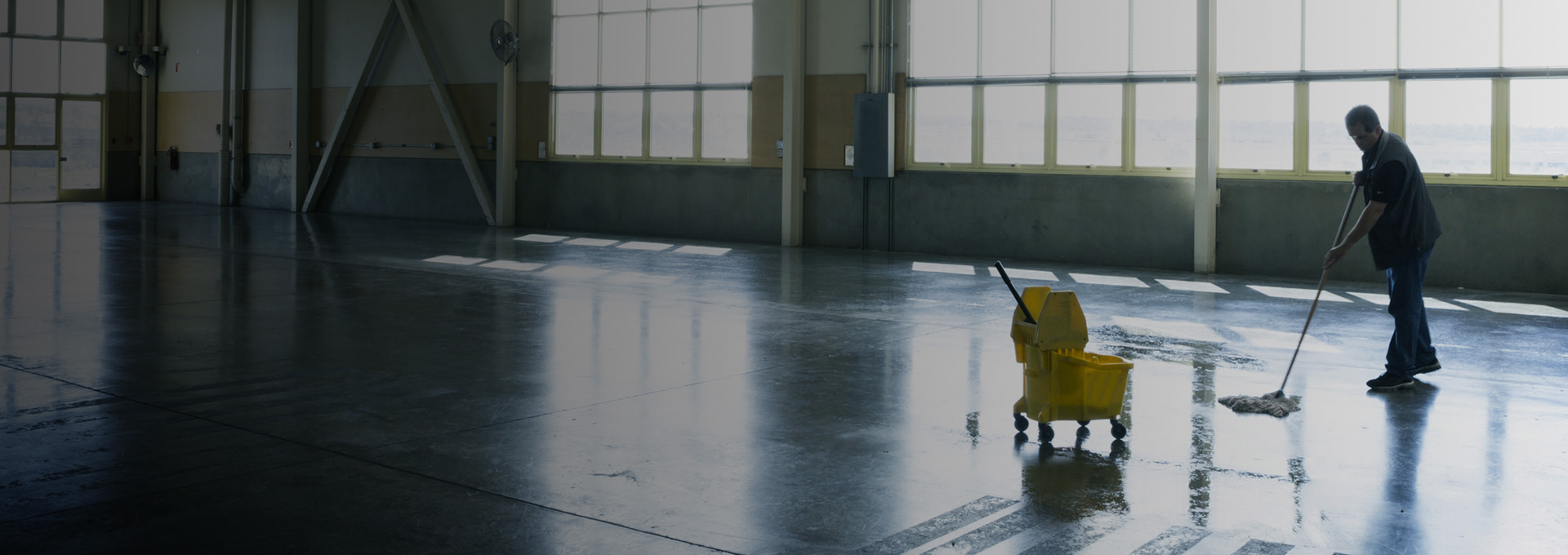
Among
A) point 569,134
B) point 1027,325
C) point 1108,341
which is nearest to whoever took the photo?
point 1027,325

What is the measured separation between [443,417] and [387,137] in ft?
54.3

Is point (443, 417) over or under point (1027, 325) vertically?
under

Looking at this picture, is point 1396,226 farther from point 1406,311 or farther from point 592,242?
point 592,242

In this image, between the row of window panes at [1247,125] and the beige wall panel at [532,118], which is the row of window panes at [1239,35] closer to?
the row of window panes at [1247,125]

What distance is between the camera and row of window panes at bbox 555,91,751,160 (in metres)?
16.7

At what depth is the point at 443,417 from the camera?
551 cm

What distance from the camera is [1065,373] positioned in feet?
16.6

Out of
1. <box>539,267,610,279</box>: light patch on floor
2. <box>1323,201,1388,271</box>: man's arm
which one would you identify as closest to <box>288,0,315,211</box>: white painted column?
<box>539,267,610,279</box>: light patch on floor

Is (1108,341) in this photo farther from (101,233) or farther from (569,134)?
(101,233)

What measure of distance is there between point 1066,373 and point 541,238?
12.5m

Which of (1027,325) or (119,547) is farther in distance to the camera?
(1027,325)

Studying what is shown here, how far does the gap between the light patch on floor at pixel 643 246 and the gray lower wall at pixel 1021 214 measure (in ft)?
4.07

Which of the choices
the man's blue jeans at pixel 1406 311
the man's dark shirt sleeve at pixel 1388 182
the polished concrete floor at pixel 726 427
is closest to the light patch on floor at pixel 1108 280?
the polished concrete floor at pixel 726 427

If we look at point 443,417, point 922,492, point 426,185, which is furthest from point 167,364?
point 426,185
